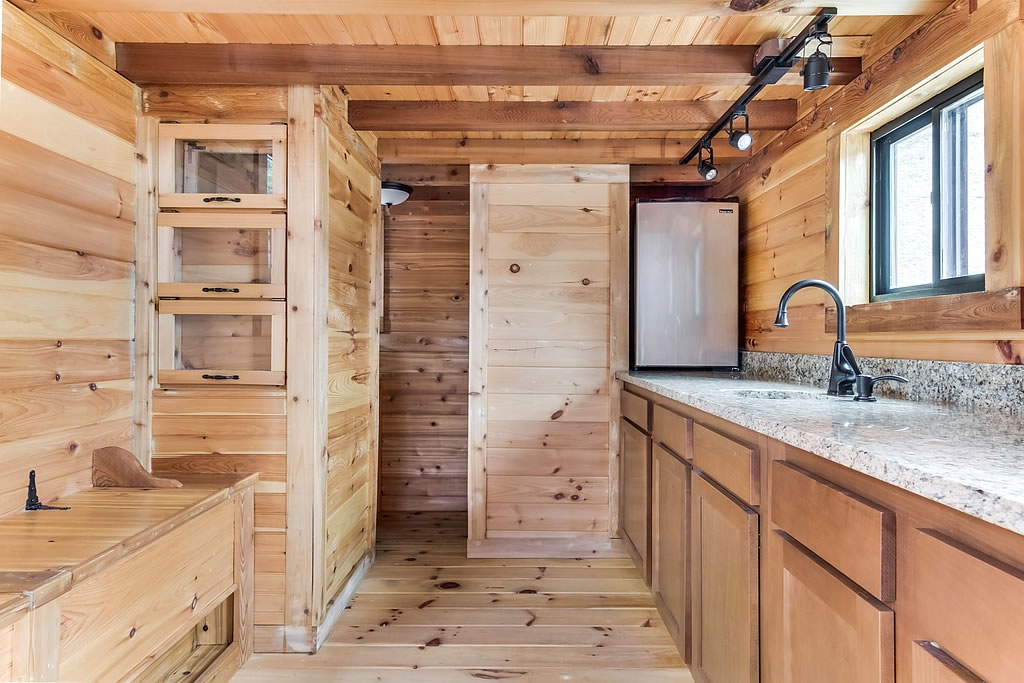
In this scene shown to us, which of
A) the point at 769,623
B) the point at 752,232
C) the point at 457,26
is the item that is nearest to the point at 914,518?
the point at 769,623

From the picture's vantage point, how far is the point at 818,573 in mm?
1010

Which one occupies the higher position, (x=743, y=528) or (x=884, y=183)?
(x=884, y=183)

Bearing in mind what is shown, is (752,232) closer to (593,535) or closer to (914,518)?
(593,535)

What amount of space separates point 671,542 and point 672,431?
1.32ft

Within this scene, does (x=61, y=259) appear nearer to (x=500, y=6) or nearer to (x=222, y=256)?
(x=222, y=256)

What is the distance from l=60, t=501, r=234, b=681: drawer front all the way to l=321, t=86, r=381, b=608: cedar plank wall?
45 centimetres

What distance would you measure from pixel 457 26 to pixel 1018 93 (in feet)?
4.96

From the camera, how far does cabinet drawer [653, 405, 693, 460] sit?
1.77 m

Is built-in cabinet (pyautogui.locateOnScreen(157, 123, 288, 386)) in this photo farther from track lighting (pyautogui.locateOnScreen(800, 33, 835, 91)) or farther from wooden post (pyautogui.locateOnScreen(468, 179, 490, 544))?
track lighting (pyautogui.locateOnScreen(800, 33, 835, 91))

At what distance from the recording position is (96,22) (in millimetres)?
1681

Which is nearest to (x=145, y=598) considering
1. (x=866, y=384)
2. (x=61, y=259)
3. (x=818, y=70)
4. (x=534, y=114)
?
(x=61, y=259)

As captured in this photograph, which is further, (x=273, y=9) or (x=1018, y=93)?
(x=273, y=9)

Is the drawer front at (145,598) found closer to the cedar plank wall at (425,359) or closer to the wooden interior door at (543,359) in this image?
the wooden interior door at (543,359)

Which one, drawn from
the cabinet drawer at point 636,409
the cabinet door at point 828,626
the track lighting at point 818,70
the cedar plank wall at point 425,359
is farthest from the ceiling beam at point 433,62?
the cedar plank wall at point 425,359
